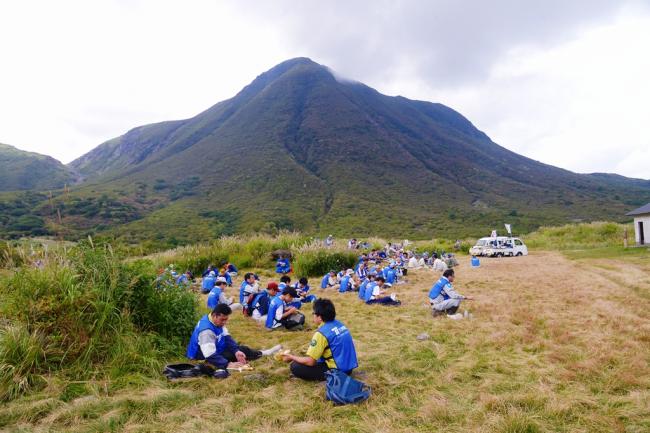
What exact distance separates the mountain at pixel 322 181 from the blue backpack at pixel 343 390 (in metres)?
34.4

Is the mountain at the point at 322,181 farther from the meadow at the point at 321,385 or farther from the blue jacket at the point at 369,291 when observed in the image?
the meadow at the point at 321,385

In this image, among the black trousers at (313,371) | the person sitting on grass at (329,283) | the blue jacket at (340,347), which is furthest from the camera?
the person sitting on grass at (329,283)

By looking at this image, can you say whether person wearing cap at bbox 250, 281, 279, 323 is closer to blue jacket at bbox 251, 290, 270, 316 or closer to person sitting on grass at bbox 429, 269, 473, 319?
blue jacket at bbox 251, 290, 270, 316

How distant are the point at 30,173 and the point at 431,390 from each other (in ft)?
407

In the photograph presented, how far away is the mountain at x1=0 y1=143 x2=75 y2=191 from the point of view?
93.4 metres

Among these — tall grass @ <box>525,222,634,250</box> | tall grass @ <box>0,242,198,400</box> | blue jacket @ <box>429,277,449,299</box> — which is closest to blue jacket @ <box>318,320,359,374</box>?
tall grass @ <box>0,242,198,400</box>

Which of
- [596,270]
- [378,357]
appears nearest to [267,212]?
[596,270]

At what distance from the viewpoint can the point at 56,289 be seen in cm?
529

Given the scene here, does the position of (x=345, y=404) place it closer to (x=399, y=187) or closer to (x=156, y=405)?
(x=156, y=405)

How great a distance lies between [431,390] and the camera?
4.74m

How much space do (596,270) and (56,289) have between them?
55.5 feet

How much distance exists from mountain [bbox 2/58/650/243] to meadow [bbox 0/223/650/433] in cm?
3171

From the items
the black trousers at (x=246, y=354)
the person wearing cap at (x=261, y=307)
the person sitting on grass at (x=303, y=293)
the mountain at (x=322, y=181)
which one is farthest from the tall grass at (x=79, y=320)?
the mountain at (x=322, y=181)

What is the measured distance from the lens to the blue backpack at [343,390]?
4457 mm
